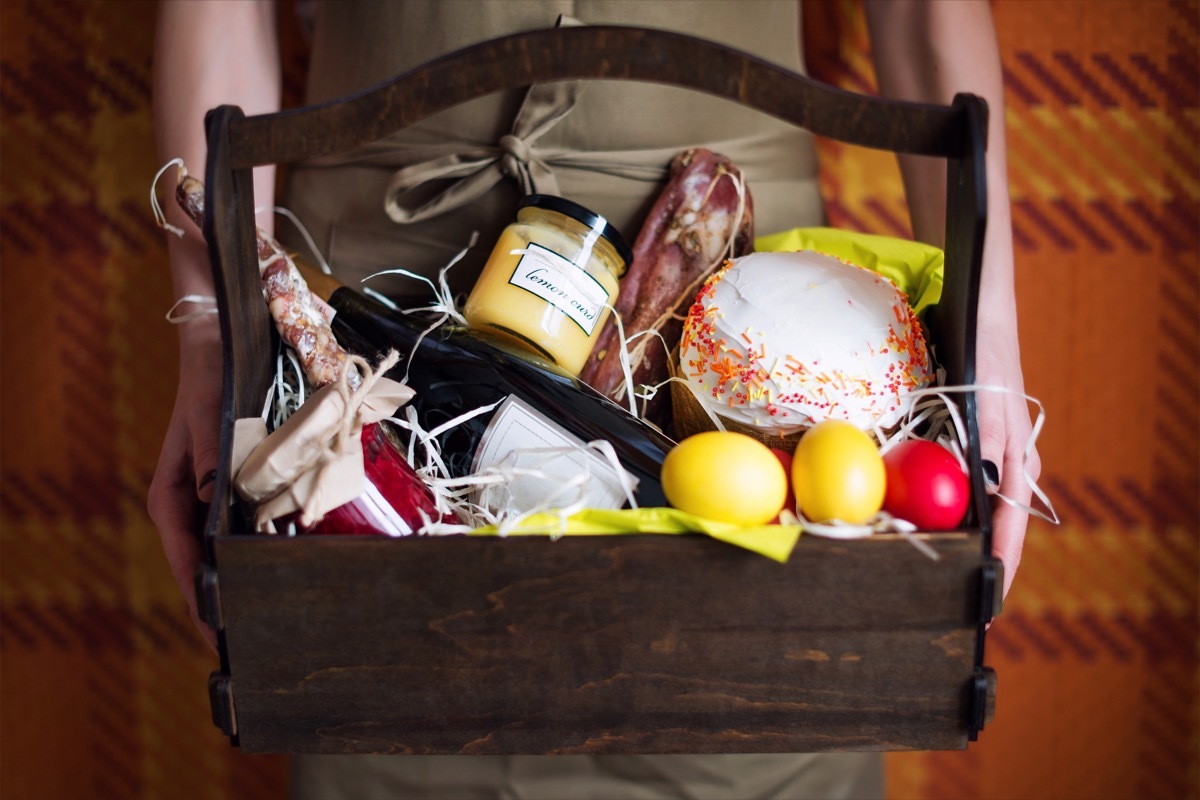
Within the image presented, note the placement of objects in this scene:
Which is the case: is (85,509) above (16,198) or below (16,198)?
below

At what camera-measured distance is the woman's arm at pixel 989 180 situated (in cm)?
62

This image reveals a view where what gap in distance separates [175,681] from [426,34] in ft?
2.77

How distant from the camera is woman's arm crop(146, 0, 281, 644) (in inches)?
26.1

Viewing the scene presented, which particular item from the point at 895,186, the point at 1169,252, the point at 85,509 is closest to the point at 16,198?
the point at 85,509

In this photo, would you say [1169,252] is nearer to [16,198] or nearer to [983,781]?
[983,781]

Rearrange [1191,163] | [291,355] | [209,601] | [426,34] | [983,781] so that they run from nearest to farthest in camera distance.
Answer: [209,601], [291,355], [426,34], [1191,163], [983,781]

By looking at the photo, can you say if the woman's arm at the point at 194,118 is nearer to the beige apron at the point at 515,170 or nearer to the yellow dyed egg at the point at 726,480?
the beige apron at the point at 515,170

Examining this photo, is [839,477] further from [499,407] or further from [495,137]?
[495,137]

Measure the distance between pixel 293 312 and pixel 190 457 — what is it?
0.46 feet

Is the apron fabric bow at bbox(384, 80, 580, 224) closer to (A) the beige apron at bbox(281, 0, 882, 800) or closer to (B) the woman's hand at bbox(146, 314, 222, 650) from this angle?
(A) the beige apron at bbox(281, 0, 882, 800)

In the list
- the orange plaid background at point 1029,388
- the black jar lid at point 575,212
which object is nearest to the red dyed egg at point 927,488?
the black jar lid at point 575,212

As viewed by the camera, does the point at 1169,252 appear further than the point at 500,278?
Yes

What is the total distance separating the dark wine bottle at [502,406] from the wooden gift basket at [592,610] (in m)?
0.09

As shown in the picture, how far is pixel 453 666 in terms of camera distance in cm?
51
